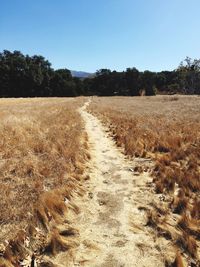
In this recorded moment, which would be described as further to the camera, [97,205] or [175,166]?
[175,166]

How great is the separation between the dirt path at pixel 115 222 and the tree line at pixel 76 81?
90118mm

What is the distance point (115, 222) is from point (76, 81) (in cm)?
10634

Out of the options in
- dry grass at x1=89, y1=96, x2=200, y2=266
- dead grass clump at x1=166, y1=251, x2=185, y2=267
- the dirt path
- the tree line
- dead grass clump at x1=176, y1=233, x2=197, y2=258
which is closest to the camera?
dead grass clump at x1=166, y1=251, x2=185, y2=267

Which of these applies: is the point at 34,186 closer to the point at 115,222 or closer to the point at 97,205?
the point at 97,205

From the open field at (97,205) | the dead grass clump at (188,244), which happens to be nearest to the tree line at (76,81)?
the open field at (97,205)

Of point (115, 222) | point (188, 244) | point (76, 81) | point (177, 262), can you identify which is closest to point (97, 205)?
point (115, 222)

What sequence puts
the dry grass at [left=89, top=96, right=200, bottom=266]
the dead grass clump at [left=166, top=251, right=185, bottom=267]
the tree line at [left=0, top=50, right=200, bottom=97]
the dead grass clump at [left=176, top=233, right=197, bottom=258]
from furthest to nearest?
the tree line at [left=0, top=50, right=200, bottom=97] → the dry grass at [left=89, top=96, right=200, bottom=266] → the dead grass clump at [left=176, top=233, right=197, bottom=258] → the dead grass clump at [left=166, top=251, right=185, bottom=267]

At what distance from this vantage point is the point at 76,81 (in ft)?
365

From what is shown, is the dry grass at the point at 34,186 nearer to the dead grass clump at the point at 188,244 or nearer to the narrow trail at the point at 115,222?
the narrow trail at the point at 115,222

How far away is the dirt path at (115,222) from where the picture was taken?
585cm

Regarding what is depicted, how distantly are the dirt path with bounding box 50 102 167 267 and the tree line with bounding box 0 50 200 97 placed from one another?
9012cm

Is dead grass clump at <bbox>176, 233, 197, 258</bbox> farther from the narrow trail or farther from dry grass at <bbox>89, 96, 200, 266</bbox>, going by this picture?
the narrow trail

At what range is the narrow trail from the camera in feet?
19.2

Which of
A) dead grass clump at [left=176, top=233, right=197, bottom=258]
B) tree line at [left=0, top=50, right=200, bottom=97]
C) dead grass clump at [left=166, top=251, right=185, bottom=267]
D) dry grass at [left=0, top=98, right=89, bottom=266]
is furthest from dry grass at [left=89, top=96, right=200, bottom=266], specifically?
tree line at [left=0, top=50, right=200, bottom=97]
